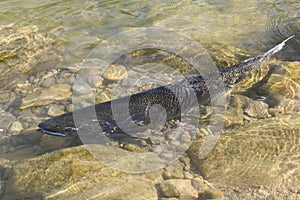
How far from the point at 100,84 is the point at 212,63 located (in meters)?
2.37

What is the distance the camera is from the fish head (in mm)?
4852

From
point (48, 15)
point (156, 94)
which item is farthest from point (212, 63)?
point (48, 15)

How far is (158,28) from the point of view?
882cm

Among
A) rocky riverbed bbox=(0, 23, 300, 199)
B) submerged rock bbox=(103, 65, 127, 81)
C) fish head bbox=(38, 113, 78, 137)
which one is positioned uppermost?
submerged rock bbox=(103, 65, 127, 81)

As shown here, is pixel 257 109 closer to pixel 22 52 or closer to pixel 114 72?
pixel 114 72

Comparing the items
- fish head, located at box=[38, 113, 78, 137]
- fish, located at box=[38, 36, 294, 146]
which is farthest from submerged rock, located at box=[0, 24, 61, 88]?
fish, located at box=[38, 36, 294, 146]

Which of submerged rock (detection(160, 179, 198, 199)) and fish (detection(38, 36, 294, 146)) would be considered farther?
fish (detection(38, 36, 294, 146))

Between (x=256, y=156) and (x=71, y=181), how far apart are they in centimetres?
253

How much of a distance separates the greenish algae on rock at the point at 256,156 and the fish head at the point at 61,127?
1780mm

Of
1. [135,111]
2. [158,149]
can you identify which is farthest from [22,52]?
[158,149]

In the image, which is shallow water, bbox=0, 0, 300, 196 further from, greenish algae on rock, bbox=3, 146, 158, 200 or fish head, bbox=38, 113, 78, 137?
greenish algae on rock, bbox=3, 146, 158, 200

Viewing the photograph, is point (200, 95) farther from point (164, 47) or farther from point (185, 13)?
point (185, 13)

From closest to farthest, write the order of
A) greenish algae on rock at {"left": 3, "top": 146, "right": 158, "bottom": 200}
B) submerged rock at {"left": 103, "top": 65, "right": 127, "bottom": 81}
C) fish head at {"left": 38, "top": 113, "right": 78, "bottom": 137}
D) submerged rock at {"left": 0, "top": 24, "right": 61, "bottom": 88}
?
1. greenish algae on rock at {"left": 3, "top": 146, "right": 158, "bottom": 200}
2. fish head at {"left": 38, "top": 113, "right": 78, "bottom": 137}
3. submerged rock at {"left": 103, "top": 65, "right": 127, "bottom": 81}
4. submerged rock at {"left": 0, "top": 24, "right": 61, "bottom": 88}

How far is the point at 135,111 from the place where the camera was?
16.7ft
